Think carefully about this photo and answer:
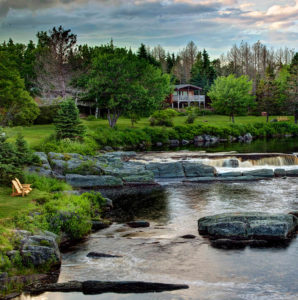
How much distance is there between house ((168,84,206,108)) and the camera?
87.8 metres

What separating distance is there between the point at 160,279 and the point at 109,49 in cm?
4651

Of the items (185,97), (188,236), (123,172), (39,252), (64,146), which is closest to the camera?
(39,252)

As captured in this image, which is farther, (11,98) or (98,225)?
(11,98)

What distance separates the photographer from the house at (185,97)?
8775 centimetres

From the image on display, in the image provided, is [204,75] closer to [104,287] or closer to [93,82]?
[93,82]

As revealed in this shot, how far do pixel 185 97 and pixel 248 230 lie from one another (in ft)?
241

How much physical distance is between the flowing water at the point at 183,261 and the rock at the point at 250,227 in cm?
57

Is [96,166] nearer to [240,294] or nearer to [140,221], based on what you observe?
[140,221]

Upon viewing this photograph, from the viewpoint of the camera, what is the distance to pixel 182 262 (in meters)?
14.1

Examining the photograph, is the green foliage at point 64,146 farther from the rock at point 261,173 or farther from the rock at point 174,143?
the rock at point 174,143

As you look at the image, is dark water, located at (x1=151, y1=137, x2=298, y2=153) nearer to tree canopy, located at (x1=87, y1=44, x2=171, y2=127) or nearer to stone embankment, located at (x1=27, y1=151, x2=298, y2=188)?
tree canopy, located at (x1=87, y1=44, x2=171, y2=127)

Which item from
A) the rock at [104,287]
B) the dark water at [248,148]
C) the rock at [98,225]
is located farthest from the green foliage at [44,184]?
the dark water at [248,148]

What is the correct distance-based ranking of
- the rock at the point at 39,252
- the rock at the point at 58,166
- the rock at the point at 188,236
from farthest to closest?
the rock at the point at 58,166 < the rock at the point at 188,236 < the rock at the point at 39,252

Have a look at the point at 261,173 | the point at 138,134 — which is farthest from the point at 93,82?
the point at 261,173
